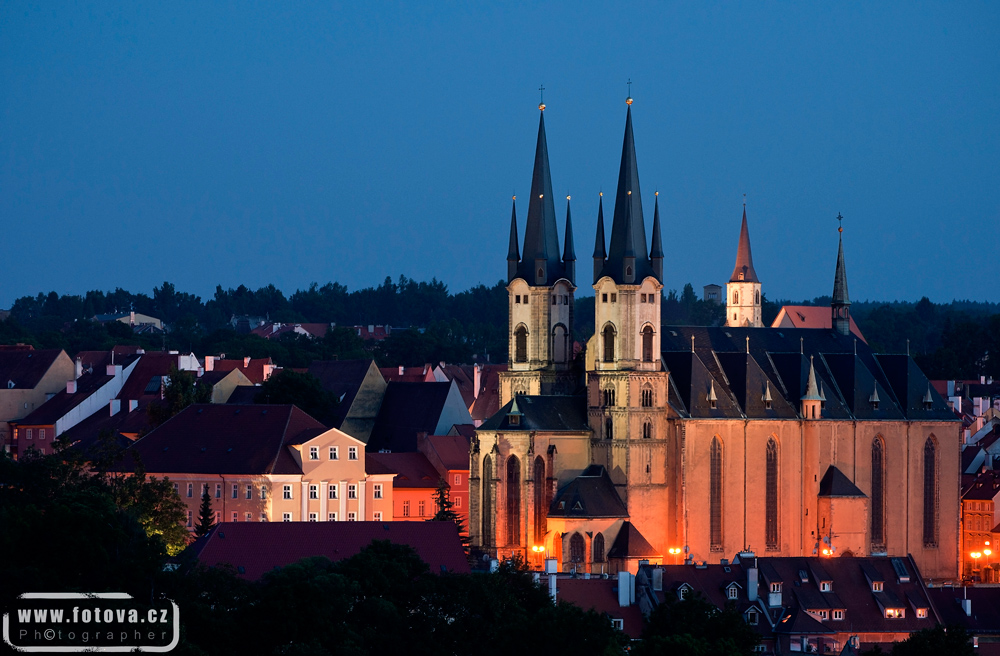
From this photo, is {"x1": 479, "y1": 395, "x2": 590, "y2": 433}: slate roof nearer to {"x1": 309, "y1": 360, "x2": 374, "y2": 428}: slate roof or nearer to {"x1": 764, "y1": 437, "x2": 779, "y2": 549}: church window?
{"x1": 764, "y1": 437, "x2": 779, "y2": 549}: church window

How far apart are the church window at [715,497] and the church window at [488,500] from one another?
398 inches

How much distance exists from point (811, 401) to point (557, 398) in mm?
12377

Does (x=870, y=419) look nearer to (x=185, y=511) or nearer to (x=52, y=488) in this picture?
(x=185, y=511)

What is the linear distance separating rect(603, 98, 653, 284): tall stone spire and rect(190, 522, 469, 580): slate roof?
19.6 meters

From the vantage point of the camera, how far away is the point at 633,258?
104 meters

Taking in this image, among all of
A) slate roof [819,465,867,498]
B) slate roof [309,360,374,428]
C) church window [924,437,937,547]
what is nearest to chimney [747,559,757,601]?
slate roof [819,465,867,498]

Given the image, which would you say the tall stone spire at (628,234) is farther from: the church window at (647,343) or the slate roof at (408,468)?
the slate roof at (408,468)

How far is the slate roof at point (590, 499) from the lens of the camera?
3962 inches

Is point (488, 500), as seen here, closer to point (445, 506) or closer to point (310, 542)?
point (445, 506)

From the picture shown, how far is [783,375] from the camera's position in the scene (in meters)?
109

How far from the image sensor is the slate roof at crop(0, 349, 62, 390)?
151875 mm

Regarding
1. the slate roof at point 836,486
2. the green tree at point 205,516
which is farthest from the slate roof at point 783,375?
the green tree at point 205,516

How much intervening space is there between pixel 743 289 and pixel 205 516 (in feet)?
224

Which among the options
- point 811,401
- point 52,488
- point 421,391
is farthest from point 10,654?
point 421,391
